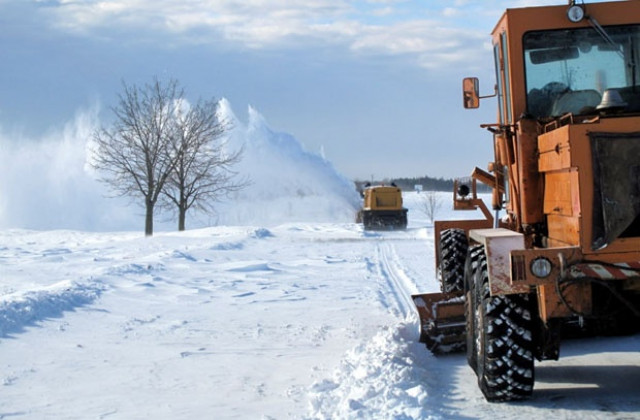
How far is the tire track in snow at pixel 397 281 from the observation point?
1027 centimetres

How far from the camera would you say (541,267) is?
4.66m

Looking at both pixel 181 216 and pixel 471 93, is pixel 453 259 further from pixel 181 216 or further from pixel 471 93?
pixel 181 216

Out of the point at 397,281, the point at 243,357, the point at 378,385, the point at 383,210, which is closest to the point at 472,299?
the point at 378,385

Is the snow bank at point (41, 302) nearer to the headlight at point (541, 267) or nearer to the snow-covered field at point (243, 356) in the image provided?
the snow-covered field at point (243, 356)

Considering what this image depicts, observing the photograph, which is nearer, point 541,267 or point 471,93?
point 541,267

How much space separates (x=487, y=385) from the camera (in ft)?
17.2

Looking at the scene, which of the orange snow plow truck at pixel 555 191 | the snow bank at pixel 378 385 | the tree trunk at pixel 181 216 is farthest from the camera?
the tree trunk at pixel 181 216

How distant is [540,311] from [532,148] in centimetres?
142

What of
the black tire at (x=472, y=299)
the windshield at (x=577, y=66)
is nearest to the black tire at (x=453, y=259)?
the black tire at (x=472, y=299)

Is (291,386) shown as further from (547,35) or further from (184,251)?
(184,251)

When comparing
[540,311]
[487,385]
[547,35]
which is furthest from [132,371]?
[547,35]

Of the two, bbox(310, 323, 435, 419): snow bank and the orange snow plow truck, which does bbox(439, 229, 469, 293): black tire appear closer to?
the orange snow plow truck

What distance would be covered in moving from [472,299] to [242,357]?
2.39 metres

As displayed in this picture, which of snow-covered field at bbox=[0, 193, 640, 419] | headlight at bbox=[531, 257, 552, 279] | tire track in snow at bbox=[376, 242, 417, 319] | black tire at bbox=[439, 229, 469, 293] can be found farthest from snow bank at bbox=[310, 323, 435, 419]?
tire track in snow at bbox=[376, 242, 417, 319]
